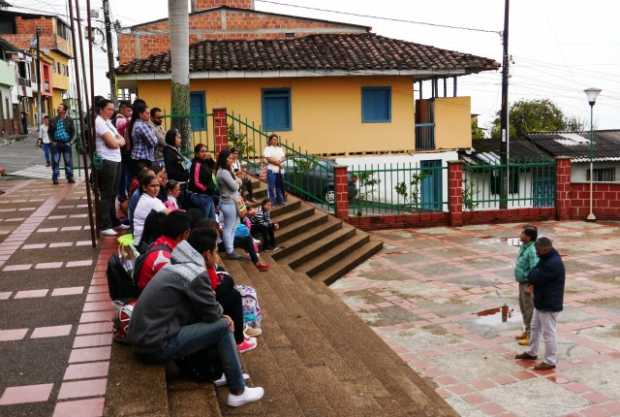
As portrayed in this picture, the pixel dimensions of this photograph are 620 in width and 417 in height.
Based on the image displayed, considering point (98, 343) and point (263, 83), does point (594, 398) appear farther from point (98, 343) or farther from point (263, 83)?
point (263, 83)

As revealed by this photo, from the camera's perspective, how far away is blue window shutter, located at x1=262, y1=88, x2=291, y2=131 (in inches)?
882

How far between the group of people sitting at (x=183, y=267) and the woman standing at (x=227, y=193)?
0.01 m

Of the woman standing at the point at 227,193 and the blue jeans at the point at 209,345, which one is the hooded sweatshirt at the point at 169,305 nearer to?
the blue jeans at the point at 209,345

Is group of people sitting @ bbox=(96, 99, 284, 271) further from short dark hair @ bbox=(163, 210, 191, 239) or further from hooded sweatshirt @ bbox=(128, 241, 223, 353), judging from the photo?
hooded sweatshirt @ bbox=(128, 241, 223, 353)

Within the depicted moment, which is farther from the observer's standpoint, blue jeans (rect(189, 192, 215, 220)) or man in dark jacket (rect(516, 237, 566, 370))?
blue jeans (rect(189, 192, 215, 220))

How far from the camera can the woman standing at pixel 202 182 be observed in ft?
31.1

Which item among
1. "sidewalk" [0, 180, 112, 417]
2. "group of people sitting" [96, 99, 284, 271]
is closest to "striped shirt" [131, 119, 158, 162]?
"group of people sitting" [96, 99, 284, 271]

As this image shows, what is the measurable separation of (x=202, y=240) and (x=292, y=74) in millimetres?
17063

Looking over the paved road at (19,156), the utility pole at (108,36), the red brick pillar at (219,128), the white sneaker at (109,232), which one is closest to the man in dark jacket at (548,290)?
the white sneaker at (109,232)

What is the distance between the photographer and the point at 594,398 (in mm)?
6918

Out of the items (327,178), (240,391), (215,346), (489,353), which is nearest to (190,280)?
(215,346)

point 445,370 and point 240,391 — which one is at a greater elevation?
point 240,391

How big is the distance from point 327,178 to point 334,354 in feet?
36.4

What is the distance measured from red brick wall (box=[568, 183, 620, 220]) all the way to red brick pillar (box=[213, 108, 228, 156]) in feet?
31.7
